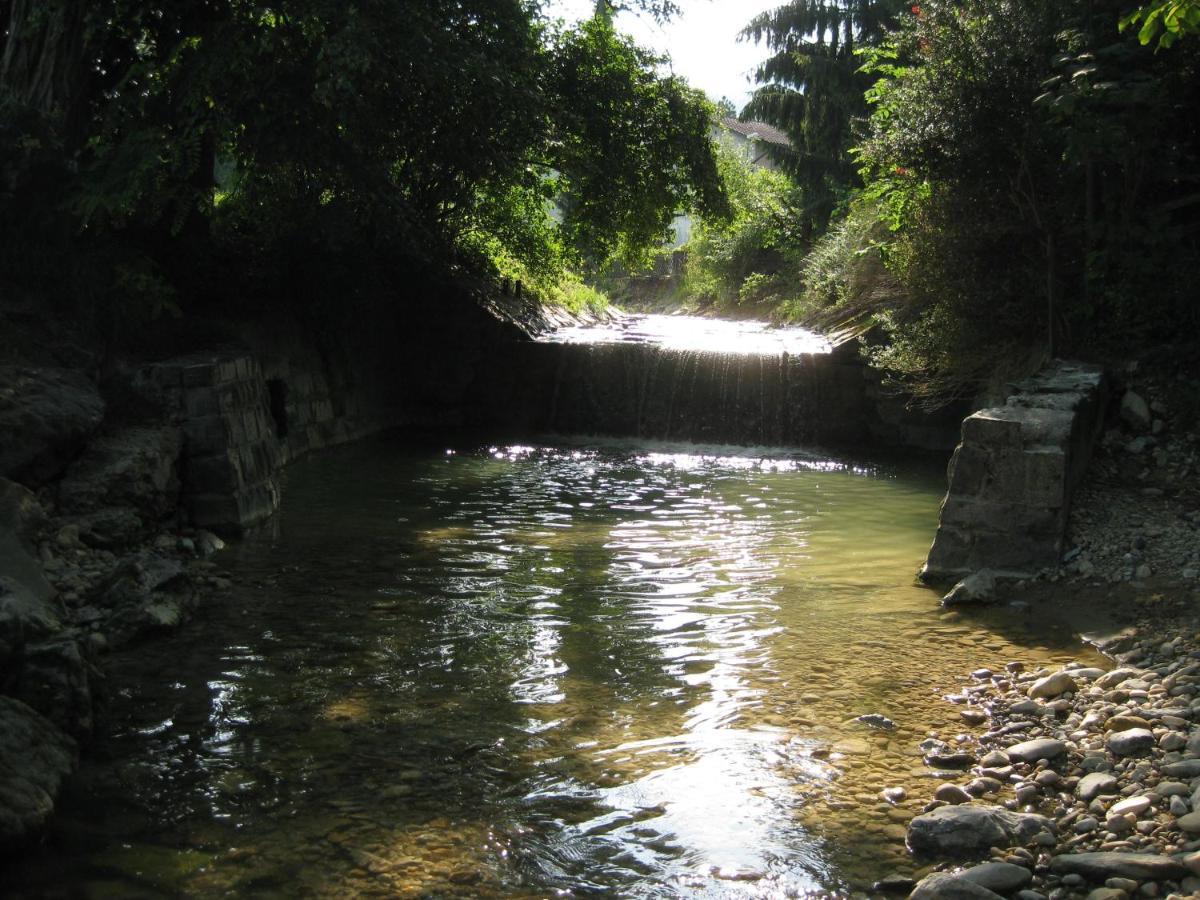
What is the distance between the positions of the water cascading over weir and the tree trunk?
801cm

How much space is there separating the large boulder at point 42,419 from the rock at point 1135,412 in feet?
27.3

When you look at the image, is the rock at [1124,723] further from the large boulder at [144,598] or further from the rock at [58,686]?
the large boulder at [144,598]

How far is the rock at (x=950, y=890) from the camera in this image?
3.41 meters

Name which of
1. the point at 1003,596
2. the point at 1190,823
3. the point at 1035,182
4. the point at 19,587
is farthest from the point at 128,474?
the point at 1035,182

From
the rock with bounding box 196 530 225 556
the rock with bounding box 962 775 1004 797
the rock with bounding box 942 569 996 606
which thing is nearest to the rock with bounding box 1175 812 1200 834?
the rock with bounding box 962 775 1004 797

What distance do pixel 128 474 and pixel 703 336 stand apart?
1320 centimetres

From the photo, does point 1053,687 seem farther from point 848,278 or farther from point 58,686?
point 848,278

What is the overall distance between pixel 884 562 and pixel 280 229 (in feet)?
27.8

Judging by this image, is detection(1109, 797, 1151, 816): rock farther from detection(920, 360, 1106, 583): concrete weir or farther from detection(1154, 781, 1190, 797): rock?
detection(920, 360, 1106, 583): concrete weir

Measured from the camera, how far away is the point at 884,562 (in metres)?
8.27

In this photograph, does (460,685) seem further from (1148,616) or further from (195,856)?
(1148,616)

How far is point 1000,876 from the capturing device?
11.6 feet

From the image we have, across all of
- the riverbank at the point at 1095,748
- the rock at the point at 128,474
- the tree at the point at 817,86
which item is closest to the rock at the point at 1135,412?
the riverbank at the point at 1095,748

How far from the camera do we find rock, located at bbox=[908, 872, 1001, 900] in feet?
11.2
